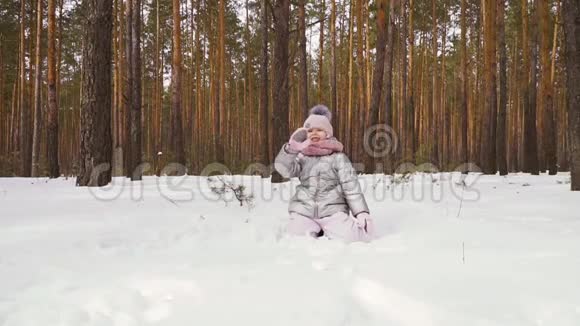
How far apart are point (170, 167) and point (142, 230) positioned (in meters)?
7.82

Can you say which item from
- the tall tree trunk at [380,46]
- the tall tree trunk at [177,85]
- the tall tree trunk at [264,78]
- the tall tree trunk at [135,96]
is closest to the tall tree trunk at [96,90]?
the tall tree trunk at [135,96]

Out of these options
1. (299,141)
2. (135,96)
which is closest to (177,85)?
(135,96)

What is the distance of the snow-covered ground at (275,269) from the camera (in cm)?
160

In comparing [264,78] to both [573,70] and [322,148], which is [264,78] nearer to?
[573,70]

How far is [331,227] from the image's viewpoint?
119 inches

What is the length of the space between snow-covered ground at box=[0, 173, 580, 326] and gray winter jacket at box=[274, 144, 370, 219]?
1.09 ft

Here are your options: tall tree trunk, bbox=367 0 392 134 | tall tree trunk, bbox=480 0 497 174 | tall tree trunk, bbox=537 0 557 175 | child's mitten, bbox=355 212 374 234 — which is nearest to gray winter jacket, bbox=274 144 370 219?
child's mitten, bbox=355 212 374 234

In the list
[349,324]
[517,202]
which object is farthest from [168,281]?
[517,202]

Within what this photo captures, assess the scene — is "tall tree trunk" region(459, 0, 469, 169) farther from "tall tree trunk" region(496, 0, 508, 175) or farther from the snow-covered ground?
the snow-covered ground

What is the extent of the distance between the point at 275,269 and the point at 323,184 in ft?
4.08

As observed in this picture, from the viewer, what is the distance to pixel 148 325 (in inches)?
60.4

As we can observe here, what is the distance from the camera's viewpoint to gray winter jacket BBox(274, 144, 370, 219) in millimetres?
3164

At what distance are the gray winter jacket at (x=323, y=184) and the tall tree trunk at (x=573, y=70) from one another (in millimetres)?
3729

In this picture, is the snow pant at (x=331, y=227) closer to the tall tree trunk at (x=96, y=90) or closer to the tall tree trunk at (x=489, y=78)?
the tall tree trunk at (x=96, y=90)
